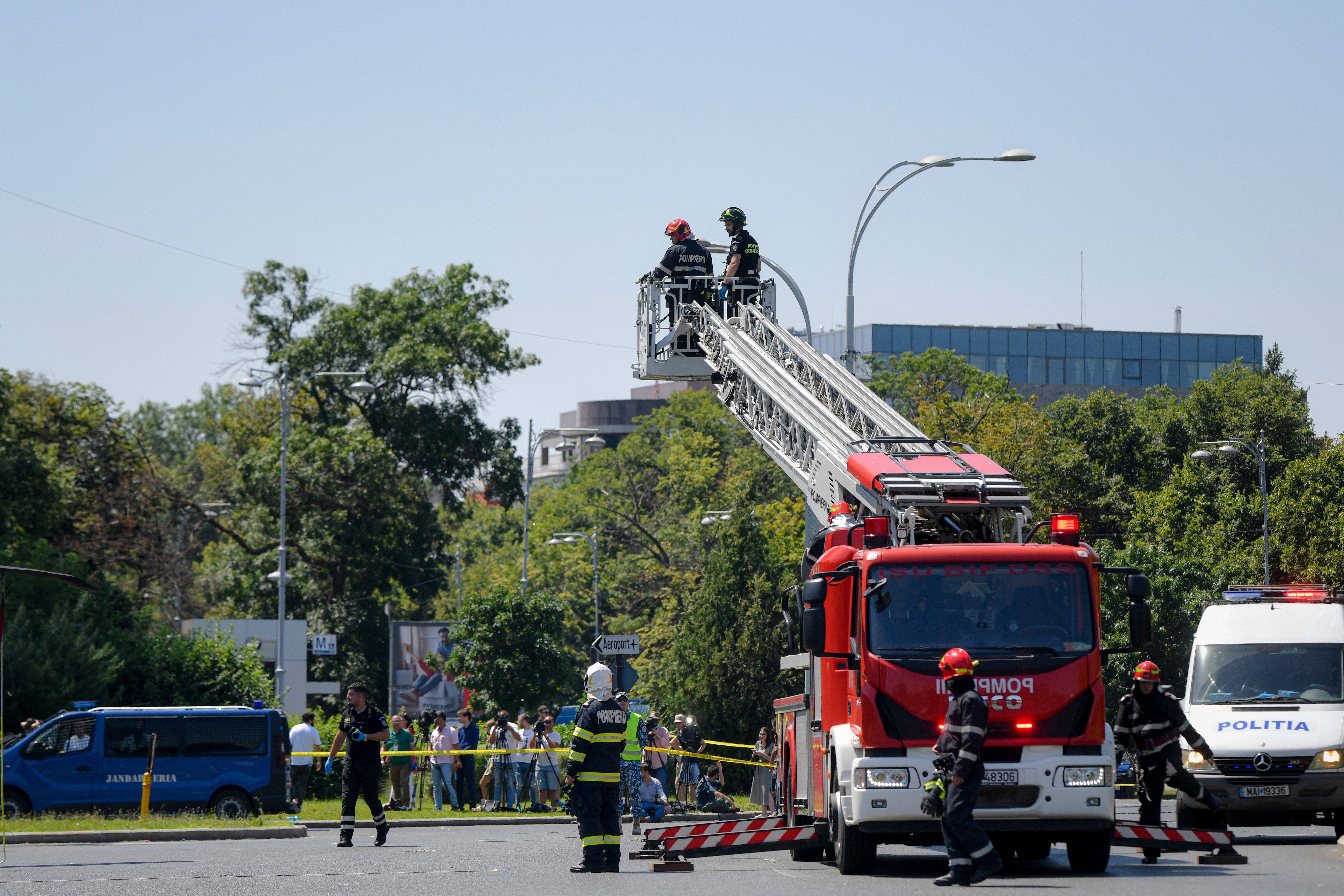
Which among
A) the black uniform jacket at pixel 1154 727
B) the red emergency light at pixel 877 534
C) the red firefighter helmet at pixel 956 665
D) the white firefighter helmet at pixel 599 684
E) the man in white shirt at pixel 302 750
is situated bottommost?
the man in white shirt at pixel 302 750

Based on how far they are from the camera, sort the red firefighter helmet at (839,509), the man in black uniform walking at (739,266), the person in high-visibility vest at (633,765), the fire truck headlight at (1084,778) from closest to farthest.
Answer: the fire truck headlight at (1084,778) < the red firefighter helmet at (839,509) < the person in high-visibility vest at (633,765) < the man in black uniform walking at (739,266)

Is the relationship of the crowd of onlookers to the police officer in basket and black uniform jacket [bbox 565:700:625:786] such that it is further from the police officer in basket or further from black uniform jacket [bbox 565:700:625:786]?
black uniform jacket [bbox 565:700:625:786]

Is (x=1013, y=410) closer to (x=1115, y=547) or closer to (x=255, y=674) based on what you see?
(x=1115, y=547)

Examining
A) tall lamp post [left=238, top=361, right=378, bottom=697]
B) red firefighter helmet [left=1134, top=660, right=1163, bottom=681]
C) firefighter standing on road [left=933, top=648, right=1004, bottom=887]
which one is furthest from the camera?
tall lamp post [left=238, top=361, right=378, bottom=697]

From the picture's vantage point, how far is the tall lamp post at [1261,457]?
1639 inches

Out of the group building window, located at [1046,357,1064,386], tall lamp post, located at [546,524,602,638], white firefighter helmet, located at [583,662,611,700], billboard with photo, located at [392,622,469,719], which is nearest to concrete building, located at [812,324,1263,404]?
building window, located at [1046,357,1064,386]

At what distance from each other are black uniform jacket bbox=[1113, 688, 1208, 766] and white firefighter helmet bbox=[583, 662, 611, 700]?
4.37 meters

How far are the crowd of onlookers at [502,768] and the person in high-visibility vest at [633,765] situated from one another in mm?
1427

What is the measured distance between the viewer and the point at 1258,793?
51.7ft

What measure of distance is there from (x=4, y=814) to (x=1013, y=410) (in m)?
38.2

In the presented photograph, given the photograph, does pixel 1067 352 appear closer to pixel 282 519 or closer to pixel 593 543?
pixel 593 543

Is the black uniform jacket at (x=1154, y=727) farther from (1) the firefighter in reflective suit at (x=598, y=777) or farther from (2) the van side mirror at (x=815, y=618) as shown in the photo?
(1) the firefighter in reflective suit at (x=598, y=777)

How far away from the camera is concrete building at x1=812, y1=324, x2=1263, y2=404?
9581 centimetres

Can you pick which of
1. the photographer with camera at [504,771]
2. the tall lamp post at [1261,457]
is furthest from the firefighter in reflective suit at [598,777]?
the tall lamp post at [1261,457]
